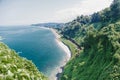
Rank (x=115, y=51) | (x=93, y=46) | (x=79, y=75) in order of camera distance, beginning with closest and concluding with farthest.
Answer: (x=115, y=51)
(x=79, y=75)
(x=93, y=46)

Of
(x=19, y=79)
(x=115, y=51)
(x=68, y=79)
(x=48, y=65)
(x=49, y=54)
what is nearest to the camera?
(x=19, y=79)

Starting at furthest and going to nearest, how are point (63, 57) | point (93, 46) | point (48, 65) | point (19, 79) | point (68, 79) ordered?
point (63, 57), point (48, 65), point (93, 46), point (68, 79), point (19, 79)

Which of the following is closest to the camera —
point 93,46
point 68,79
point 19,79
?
point 19,79

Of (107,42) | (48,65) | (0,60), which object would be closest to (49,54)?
(48,65)

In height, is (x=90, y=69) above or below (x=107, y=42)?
below

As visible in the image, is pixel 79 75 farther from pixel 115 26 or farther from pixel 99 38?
pixel 115 26

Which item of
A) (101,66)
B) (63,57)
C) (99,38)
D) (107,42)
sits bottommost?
(101,66)

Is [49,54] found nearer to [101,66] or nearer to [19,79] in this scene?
[101,66]

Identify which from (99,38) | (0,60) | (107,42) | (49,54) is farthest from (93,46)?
(0,60)

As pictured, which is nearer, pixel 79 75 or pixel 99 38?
pixel 79 75
